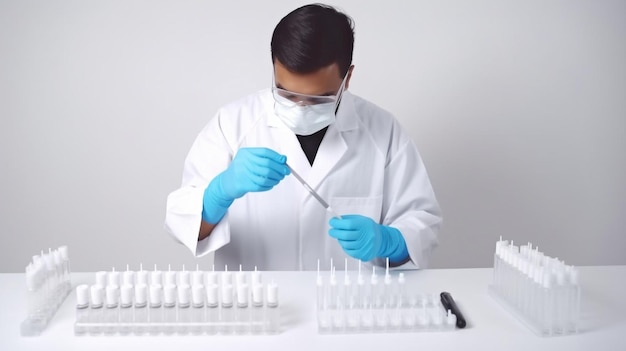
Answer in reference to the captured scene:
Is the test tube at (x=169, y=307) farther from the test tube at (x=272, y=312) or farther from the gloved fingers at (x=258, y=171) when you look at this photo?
the gloved fingers at (x=258, y=171)

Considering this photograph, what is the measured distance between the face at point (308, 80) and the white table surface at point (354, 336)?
73cm

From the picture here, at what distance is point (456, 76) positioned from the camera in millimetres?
3598

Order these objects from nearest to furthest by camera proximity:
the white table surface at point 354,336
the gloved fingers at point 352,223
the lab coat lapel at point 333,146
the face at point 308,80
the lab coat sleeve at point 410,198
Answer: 1. the white table surface at point 354,336
2. the gloved fingers at point 352,223
3. the face at point 308,80
4. the lab coat sleeve at point 410,198
5. the lab coat lapel at point 333,146

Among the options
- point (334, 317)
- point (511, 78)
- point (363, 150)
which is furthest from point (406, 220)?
point (511, 78)

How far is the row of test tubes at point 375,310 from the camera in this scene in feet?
5.39

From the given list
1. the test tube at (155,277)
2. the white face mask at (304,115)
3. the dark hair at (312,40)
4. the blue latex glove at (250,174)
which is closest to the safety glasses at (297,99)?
the white face mask at (304,115)

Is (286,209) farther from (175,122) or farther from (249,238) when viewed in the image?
(175,122)

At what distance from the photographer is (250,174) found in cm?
210

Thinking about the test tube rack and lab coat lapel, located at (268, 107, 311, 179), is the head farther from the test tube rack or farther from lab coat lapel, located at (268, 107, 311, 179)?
the test tube rack

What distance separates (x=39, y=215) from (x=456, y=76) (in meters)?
2.71

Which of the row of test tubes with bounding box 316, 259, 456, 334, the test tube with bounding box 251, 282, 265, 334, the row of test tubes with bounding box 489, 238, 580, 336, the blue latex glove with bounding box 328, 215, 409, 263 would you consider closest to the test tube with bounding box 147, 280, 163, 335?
the test tube with bounding box 251, 282, 265, 334

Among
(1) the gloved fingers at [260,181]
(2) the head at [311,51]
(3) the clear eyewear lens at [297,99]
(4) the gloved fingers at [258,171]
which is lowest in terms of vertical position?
(1) the gloved fingers at [260,181]

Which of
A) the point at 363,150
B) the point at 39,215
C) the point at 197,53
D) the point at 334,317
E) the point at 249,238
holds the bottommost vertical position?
the point at 39,215

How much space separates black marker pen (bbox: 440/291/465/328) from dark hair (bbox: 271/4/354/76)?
0.92m
